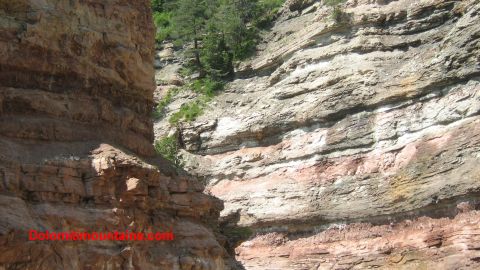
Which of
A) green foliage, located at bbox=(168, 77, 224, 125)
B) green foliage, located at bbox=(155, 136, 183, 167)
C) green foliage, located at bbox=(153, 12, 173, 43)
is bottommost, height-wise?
green foliage, located at bbox=(155, 136, 183, 167)

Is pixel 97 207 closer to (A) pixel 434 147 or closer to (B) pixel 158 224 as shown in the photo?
(B) pixel 158 224

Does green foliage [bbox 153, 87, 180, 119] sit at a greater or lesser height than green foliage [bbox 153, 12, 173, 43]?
lesser

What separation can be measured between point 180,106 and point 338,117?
1211 cm

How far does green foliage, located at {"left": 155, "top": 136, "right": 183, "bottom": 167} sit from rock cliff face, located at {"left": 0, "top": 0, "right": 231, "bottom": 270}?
15.4 m

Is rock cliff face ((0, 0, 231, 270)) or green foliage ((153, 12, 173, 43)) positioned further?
green foliage ((153, 12, 173, 43))

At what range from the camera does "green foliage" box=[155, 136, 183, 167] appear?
Answer: 32656 mm

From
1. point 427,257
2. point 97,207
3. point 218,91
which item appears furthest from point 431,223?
point 218,91

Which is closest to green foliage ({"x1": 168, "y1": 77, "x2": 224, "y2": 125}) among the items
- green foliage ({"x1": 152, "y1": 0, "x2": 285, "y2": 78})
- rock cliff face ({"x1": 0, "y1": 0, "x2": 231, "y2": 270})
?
green foliage ({"x1": 152, "y1": 0, "x2": 285, "y2": 78})

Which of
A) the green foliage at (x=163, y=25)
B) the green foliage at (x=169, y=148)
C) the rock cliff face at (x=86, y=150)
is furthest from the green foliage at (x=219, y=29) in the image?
the rock cliff face at (x=86, y=150)

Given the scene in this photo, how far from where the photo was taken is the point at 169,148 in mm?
33719

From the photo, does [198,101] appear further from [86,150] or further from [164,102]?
[86,150]

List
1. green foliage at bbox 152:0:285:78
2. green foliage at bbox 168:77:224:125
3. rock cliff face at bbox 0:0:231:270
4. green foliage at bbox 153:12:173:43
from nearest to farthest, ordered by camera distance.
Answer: rock cliff face at bbox 0:0:231:270
green foliage at bbox 168:77:224:125
green foliage at bbox 152:0:285:78
green foliage at bbox 153:12:173:43

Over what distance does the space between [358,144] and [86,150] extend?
58.3ft

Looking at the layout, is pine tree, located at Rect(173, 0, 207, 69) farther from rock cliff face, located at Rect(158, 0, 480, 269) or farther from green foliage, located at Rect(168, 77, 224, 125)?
rock cliff face, located at Rect(158, 0, 480, 269)
